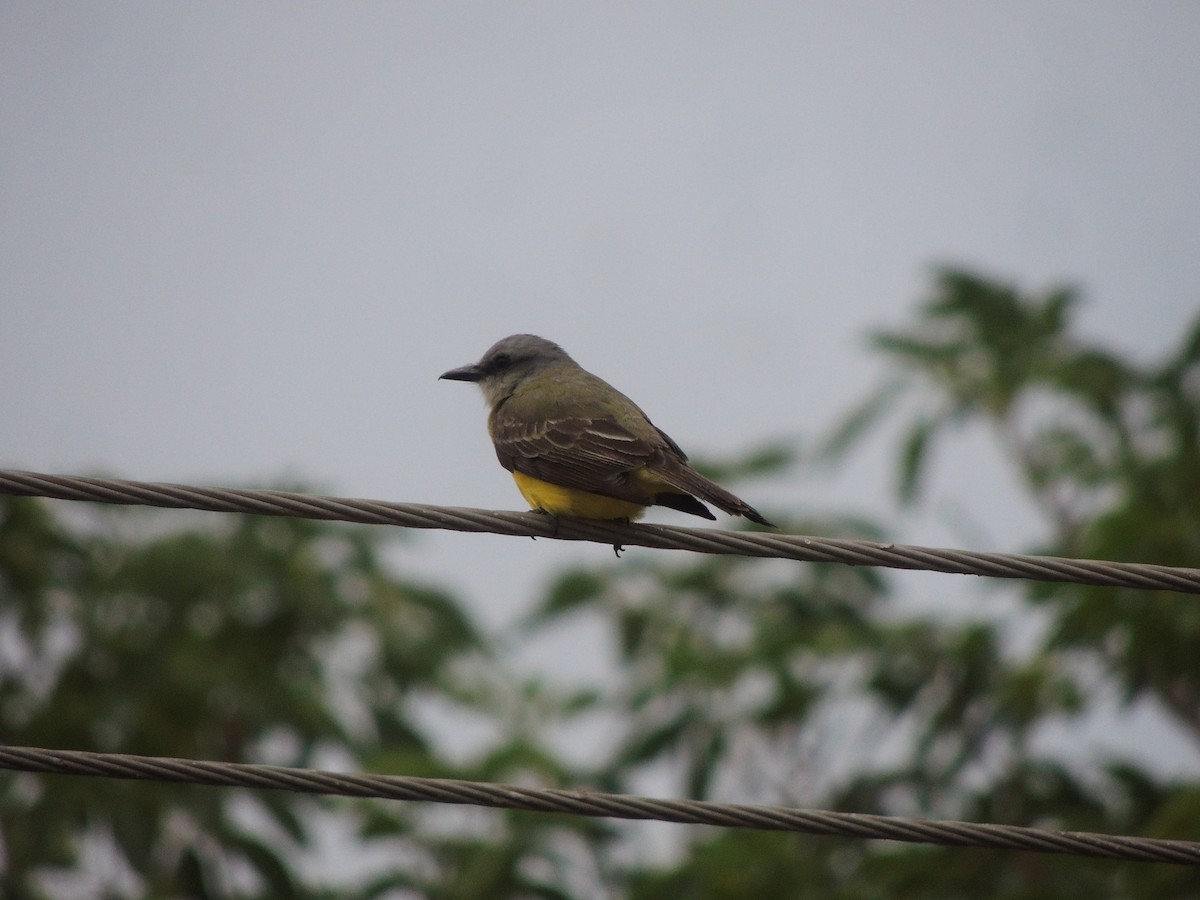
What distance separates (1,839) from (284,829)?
128cm

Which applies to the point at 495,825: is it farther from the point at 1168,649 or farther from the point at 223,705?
the point at 1168,649

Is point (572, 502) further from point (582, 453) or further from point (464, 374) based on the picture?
point (464, 374)

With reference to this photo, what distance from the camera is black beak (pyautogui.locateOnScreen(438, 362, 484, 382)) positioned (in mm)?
7594

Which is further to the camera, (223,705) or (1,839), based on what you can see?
(223,705)

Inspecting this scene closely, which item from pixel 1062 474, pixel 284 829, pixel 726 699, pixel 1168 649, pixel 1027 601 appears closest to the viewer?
pixel 1168 649

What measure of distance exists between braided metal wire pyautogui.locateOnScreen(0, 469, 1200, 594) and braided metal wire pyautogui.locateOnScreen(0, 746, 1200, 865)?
2.38ft

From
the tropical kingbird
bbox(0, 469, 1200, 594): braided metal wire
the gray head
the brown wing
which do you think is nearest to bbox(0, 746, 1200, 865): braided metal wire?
bbox(0, 469, 1200, 594): braided metal wire

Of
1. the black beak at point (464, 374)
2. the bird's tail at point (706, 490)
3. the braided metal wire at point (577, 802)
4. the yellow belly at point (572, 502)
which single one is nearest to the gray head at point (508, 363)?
the black beak at point (464, 374)

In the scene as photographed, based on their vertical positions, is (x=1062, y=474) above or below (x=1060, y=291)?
below

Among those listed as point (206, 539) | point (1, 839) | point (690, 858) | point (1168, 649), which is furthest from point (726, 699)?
point (1, 839)

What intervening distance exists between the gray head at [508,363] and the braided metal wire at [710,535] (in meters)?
3.38

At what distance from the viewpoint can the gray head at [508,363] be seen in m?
7.57

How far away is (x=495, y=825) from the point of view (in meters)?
6.79

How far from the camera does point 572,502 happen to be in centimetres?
578
